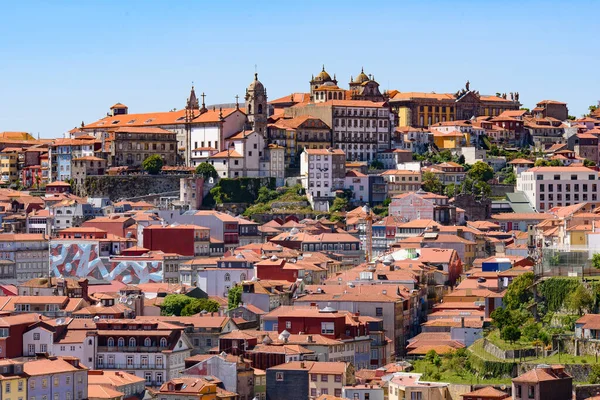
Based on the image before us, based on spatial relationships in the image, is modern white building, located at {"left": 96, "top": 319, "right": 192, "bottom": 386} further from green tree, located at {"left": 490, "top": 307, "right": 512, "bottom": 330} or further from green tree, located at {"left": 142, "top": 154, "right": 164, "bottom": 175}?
green tree, located at {"left": 142, "top": 154, "right": 164, "bottom": 175}

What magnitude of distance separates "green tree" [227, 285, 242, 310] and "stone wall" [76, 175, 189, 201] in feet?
140

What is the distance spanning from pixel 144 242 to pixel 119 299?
2189 centimetres

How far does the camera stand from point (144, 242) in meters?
110

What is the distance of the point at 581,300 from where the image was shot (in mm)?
68875

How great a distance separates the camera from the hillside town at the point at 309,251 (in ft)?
222

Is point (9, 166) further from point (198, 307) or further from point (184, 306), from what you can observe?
point (198, 307)

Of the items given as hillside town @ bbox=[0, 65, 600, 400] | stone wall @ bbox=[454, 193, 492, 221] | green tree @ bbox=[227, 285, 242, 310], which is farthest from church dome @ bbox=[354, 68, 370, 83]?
green tree @ bbox=[227, 285, 242, 310]

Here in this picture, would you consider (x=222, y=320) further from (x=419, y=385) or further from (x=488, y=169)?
(x=488, y=169)

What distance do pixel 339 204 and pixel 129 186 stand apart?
54.8 feet

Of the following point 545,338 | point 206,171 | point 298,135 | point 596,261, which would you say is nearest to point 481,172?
point 298,135

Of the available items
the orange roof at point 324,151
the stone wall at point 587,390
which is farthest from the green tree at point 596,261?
the orange roof at point 324,151

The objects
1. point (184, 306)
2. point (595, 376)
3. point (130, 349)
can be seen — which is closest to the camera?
point (595, 376)

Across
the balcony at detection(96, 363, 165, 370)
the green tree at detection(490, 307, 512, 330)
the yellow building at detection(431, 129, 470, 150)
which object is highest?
the yellow building at detection(431, 129, 470, 150)

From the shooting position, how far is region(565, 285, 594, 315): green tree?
68875mm
